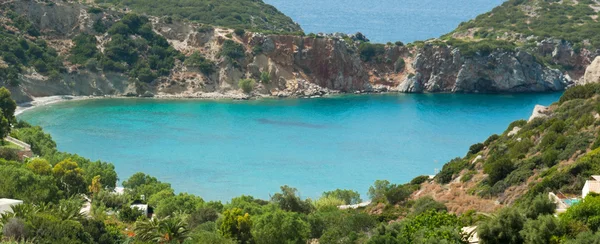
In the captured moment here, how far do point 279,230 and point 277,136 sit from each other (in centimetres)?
5246

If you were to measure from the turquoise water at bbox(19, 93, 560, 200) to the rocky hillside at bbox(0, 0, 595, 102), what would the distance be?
4.64 m

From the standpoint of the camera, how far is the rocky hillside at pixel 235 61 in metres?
108

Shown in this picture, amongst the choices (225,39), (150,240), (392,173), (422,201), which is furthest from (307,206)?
(225,39)

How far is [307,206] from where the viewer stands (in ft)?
164

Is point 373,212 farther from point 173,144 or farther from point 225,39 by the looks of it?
point 225,39

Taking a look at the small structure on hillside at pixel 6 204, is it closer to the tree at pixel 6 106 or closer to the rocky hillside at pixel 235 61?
the tree at pixel 6 106

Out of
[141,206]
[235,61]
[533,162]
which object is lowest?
[141,206]

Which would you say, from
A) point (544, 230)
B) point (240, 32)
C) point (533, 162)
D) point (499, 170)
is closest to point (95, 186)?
point (499, 170)

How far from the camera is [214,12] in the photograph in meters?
136

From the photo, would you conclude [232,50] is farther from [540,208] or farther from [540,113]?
[540,208]

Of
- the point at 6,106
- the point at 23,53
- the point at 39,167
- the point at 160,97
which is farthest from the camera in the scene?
the point at 160,97

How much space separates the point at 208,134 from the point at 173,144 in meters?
6.65

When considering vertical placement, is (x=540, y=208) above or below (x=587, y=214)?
below

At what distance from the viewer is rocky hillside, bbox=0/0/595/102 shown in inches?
4240
